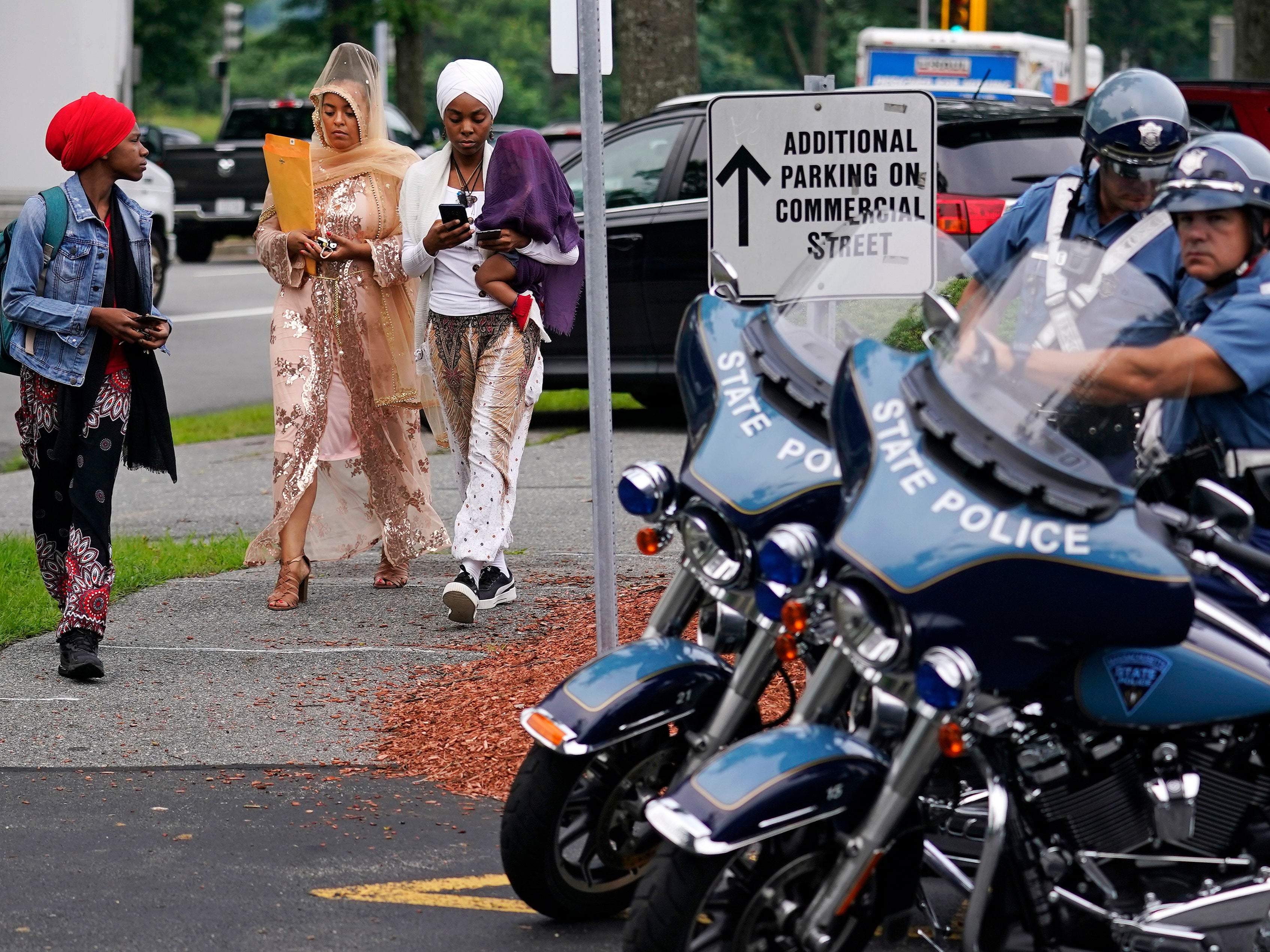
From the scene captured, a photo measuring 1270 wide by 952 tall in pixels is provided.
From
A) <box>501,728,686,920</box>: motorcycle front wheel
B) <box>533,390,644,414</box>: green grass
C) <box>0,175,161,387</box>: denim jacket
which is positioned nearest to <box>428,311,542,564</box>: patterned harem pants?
<box>0,175,161,387</box>: denim jacket

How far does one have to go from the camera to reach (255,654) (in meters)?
6.71

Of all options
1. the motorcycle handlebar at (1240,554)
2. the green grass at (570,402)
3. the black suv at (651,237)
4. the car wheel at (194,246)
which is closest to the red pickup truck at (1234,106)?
the black suv at (651,237)

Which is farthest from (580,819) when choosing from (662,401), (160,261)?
(160,261)

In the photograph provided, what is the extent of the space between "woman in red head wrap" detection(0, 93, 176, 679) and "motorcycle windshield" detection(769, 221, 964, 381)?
2952 millimetres

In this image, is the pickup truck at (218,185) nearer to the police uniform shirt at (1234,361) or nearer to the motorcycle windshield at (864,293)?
the motorcycle windshield at (864,293)

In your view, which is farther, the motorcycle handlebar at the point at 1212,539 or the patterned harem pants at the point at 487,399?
the patterned harem pants at the point at 487,399

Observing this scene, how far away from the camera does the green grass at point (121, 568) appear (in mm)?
7156

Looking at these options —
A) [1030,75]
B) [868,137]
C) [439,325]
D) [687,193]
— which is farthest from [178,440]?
[1030,75]

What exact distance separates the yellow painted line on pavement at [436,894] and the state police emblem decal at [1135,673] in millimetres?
1565

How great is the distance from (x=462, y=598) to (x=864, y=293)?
10.3 ft

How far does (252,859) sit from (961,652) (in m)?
2.23

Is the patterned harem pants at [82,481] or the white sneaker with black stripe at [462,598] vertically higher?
the patterned harem pants at [82,481]

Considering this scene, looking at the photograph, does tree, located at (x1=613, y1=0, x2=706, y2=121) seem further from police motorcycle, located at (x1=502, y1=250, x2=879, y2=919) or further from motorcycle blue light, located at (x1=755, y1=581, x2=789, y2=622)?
motorcycle blue light, located at (x1=755, y1=581, x2=789, y2=622)

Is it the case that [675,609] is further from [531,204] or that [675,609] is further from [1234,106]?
[1234,106]
